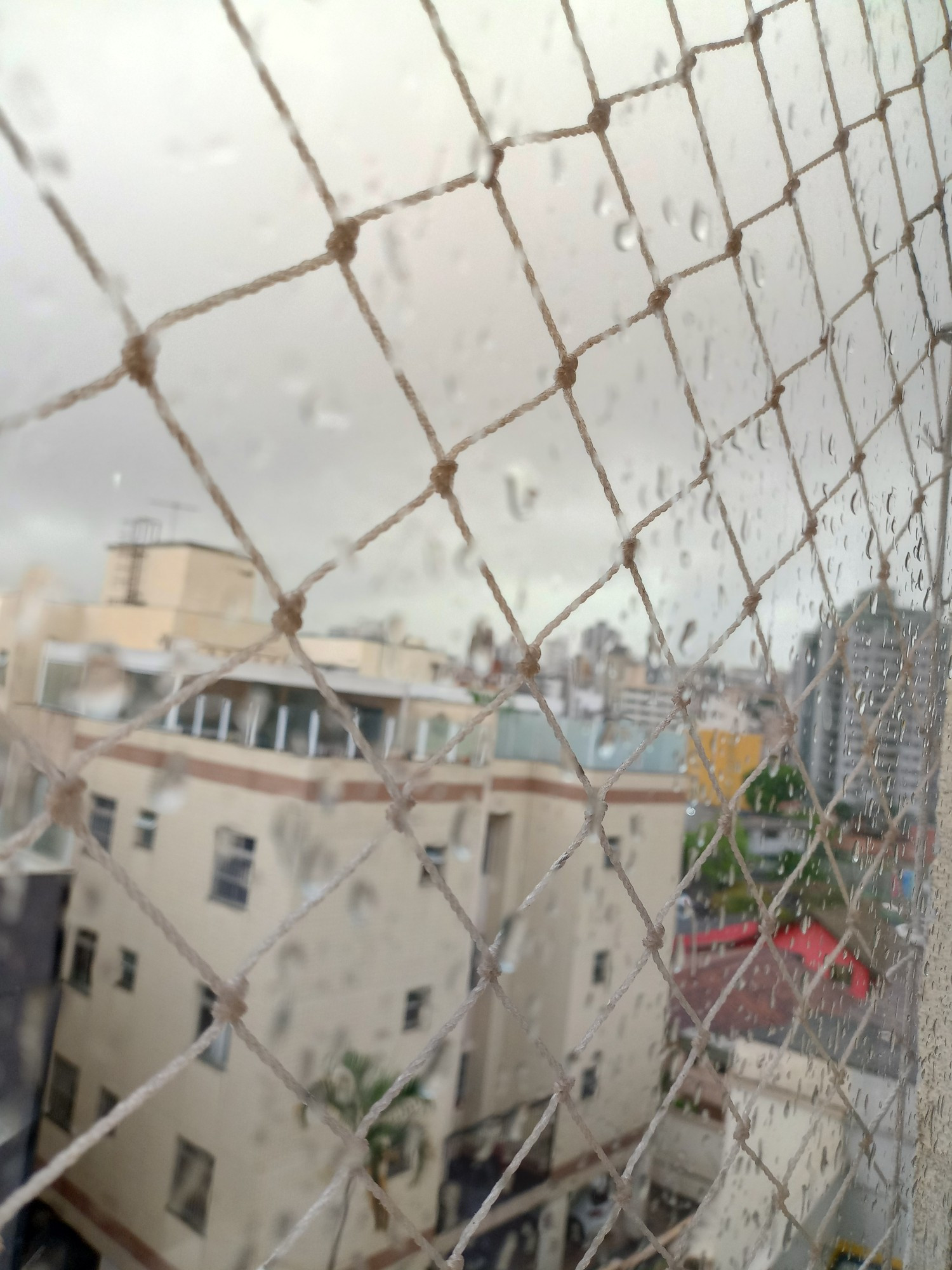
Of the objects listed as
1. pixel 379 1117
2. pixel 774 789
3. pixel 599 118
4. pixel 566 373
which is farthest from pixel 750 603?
pixel 379 1117

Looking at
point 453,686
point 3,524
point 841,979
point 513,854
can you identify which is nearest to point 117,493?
point 3,524

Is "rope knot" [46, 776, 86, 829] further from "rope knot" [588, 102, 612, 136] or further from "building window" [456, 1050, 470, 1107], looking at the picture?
"rope knot" [588, 102, 612, 136]

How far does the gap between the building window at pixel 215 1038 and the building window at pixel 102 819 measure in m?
0.09

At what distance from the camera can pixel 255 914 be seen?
0.46 metres

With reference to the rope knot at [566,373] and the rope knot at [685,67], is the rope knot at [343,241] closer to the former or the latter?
the rope knot at [566,373]

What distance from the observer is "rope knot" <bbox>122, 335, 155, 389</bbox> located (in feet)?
1.33

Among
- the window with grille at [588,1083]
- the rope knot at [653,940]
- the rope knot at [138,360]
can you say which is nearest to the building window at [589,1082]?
the window with grille at [588,1083]

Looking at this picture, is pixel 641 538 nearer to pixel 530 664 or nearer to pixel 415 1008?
pixel 530 664

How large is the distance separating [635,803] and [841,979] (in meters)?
0.47

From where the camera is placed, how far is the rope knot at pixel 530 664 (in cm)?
59

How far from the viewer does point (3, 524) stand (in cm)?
38

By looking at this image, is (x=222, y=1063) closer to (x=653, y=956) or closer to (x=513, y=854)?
(x=513, y=854)

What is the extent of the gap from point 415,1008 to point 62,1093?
0.68 feet

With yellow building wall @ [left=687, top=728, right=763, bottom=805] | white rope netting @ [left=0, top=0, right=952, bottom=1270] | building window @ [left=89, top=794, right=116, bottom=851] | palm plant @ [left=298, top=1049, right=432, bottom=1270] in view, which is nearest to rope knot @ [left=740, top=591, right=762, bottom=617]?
white rope netting @ [left=0, top=0, right=952, bottom=1270]
